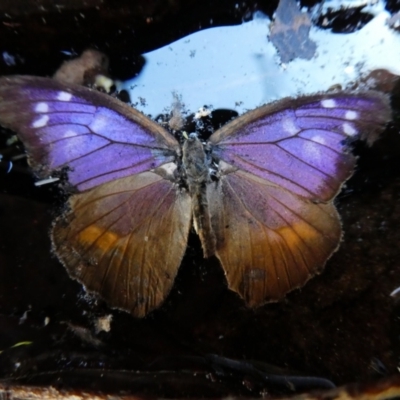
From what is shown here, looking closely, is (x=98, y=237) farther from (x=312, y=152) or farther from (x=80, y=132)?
(x=312, y=152)

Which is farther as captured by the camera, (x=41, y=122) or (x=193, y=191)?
(x=193, y=191)

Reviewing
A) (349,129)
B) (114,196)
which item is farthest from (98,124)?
(349,129)

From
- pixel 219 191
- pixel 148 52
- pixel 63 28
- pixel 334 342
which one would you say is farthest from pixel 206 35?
pixel 334 342

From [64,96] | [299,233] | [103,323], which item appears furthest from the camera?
[103,323]

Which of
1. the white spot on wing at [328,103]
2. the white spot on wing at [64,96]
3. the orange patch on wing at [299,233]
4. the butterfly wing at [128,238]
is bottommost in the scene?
the orange patch on wing at [299,233]

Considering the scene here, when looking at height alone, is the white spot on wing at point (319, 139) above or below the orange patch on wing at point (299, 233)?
above

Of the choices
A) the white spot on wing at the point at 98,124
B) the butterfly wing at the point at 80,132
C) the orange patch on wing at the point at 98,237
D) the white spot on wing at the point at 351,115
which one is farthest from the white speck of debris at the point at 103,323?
the white spot on wing at the point at 351,115

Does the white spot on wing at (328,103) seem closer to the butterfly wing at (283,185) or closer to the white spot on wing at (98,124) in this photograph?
the butterfly wing at (283,185)

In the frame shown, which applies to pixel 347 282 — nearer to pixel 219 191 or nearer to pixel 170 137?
pixel 219 191
